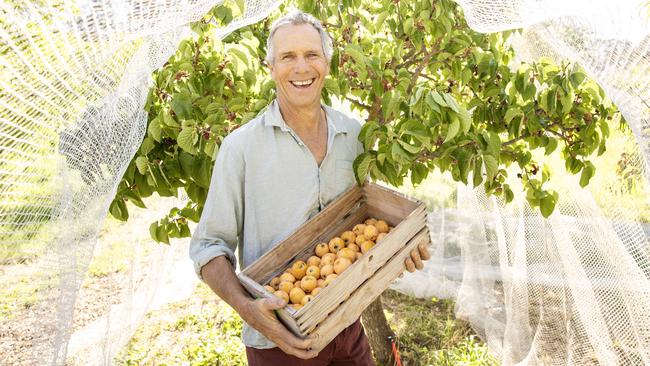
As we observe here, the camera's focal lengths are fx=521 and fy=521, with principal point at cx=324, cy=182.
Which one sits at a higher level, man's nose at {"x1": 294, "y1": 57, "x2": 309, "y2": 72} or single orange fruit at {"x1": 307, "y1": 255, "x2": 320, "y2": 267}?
man's nose at {"x1": 294, "y1": 57, "x2": 309, "y2": 72}

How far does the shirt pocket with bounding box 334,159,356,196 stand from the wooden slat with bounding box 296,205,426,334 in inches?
10.8

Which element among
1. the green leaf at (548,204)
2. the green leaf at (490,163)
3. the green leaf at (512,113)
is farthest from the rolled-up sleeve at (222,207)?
the green leaf at (548,204)

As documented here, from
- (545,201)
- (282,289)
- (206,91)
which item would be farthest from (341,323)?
(545,201)

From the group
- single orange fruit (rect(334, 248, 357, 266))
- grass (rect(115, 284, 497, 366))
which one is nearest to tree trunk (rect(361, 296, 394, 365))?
grass (rect(115, 284, 497, 366))

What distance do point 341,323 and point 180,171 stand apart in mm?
709

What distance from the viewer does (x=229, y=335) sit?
2.95 meters

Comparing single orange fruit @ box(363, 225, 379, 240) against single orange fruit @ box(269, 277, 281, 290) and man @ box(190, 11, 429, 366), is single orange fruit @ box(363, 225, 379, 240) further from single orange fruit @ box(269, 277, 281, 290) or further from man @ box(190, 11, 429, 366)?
single orange fruit @ box(269, 277, 281, 290)

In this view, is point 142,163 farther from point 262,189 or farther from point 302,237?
point 302,237

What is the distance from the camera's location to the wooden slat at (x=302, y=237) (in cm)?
139

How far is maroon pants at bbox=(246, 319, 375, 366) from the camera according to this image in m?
1.47

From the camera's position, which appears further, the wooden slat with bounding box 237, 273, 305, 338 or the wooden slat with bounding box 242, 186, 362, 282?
the wooden slat with bounding box 242, 186, 362, 282

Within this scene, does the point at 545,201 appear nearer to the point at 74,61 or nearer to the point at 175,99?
the point at 175,99

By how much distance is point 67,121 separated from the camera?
0.99 m

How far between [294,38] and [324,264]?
622 mm
